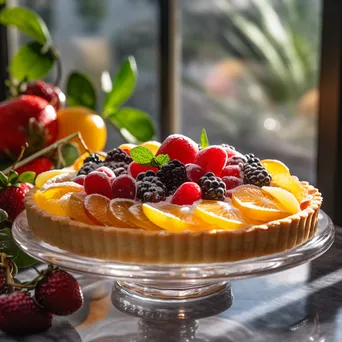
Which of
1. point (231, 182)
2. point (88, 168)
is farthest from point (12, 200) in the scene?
point (231, 182)

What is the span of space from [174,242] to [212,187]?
3.9 inches

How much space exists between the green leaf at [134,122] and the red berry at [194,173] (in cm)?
56

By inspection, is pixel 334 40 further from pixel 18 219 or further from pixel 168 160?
pixel 18 219

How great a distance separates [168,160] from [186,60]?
1801 mm

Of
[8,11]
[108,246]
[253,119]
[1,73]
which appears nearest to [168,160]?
[108,246]

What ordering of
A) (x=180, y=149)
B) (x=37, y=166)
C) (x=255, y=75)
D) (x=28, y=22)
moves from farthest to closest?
(x=255, y=75) < (x=28, y=22) < (x=37, y=166) < (x=180, y=149)

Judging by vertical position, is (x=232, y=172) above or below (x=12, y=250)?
above

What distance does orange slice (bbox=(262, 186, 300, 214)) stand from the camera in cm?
97

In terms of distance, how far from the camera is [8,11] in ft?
5.23

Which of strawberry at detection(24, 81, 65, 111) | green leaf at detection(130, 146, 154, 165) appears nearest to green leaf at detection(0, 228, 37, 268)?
green leaf at detection(130, 146, 154, 165)

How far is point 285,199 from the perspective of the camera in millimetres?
968

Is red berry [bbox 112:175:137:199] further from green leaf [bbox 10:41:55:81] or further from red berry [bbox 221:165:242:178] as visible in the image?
green leaf [bbox 10:41:55:81]

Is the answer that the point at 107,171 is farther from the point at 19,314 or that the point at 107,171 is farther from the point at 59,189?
the point at 19,314

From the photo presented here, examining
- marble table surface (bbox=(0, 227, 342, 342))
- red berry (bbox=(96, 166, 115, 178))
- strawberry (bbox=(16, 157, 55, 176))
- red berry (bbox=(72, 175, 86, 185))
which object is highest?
red berry (bbox=(96, 166, 115, 178))
